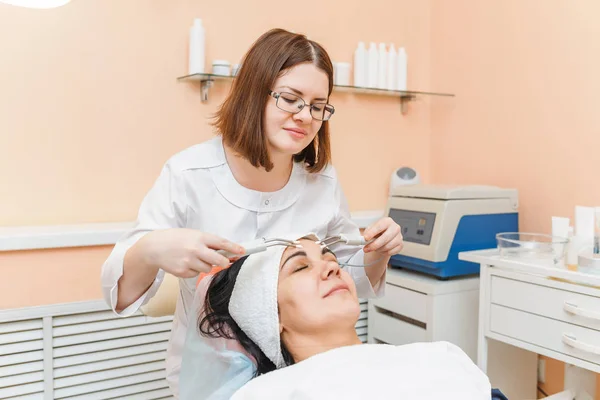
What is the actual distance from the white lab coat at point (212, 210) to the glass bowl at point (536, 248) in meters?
0.67

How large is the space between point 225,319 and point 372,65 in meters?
1.70

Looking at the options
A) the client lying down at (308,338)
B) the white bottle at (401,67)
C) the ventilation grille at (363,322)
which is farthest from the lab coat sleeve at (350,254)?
the white bottle at (401,67)

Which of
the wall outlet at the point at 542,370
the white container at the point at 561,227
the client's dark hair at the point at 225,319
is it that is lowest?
the wall outlet at the point at 542,370

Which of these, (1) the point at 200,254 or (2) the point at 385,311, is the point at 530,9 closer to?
(2) the point at 385,311

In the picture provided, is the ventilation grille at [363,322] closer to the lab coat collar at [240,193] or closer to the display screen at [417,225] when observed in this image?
the display screen at [417,225]

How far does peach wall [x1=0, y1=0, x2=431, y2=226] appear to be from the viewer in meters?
1.91

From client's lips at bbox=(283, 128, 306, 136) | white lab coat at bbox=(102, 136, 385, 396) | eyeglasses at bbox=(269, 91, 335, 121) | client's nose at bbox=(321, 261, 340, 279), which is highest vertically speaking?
eyeglasses at bbox=(269, 91, 335, 121)

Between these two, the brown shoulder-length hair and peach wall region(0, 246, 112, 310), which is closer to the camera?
the brown shoulder-length hair

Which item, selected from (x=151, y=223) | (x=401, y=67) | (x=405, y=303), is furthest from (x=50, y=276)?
(x=401, y=67)

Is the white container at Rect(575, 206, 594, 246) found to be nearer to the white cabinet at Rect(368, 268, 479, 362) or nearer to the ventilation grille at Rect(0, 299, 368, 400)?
the white cabinet at Rect(368, 268, 479, 362)

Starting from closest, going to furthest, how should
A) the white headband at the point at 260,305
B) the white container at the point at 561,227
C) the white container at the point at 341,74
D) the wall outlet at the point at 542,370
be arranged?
1. the white headband at the point at 260,305
2. the white container at the point at 561,227
3. the wall outlet at the point at 542,370
4. the white container at the point at 341,74

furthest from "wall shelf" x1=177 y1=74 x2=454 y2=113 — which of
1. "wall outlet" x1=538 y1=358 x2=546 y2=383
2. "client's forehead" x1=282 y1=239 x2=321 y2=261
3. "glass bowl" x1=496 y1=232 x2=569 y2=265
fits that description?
"wall outlet" x1=538 y1=358 x2=546 y2=383

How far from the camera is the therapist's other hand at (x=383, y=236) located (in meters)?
1.39

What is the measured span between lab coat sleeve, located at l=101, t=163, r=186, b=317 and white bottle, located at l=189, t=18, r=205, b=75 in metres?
0.86
